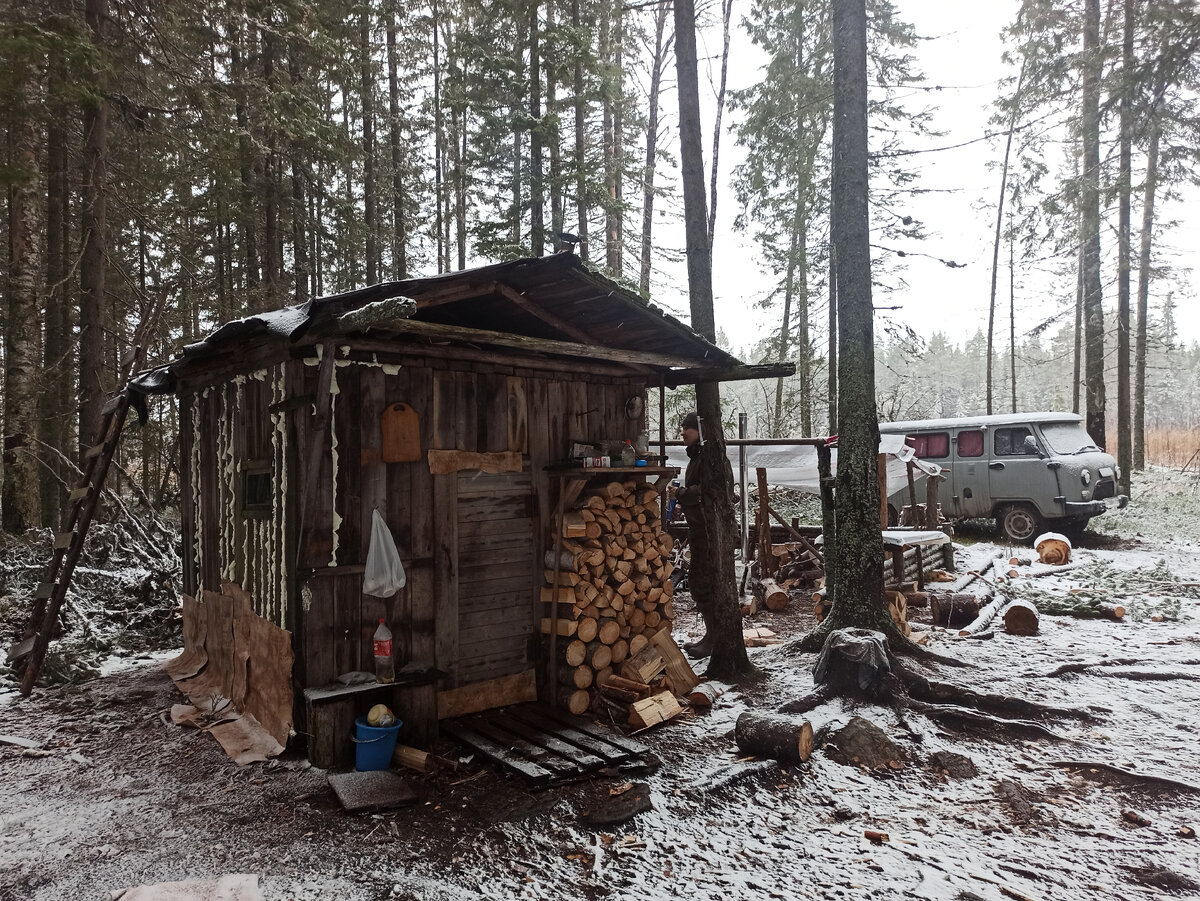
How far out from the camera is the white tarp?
37.1ft

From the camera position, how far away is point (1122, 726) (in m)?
5.00

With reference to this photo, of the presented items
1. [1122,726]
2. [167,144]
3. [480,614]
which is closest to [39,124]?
[167,144]

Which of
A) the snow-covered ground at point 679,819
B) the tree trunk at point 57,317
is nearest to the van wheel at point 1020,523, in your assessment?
the snow-covered ground at point 679,819

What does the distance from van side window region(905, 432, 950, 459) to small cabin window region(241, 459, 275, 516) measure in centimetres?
1245

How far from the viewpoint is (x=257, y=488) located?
5.36 metres

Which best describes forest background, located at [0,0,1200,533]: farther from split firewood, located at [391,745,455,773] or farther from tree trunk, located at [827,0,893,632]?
split firewood, located at [391,745,455,773]

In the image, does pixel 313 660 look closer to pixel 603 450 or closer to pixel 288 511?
pixel 288 511

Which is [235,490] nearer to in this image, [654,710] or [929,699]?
[654,710]

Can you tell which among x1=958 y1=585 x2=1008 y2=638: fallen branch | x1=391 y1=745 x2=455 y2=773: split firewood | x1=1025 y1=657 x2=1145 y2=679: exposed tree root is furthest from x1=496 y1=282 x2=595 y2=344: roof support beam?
x1=958 y1=585 x2=1008 y2=638: fallen branch

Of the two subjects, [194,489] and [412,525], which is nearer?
[412,525]

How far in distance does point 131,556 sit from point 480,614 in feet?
22.2

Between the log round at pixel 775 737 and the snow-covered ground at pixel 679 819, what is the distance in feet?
0.32

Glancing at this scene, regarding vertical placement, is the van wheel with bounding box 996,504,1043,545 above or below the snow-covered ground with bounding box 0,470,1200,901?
above

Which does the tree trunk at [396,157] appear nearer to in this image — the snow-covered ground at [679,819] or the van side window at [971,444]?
the snow-covered ground at [679,819]
